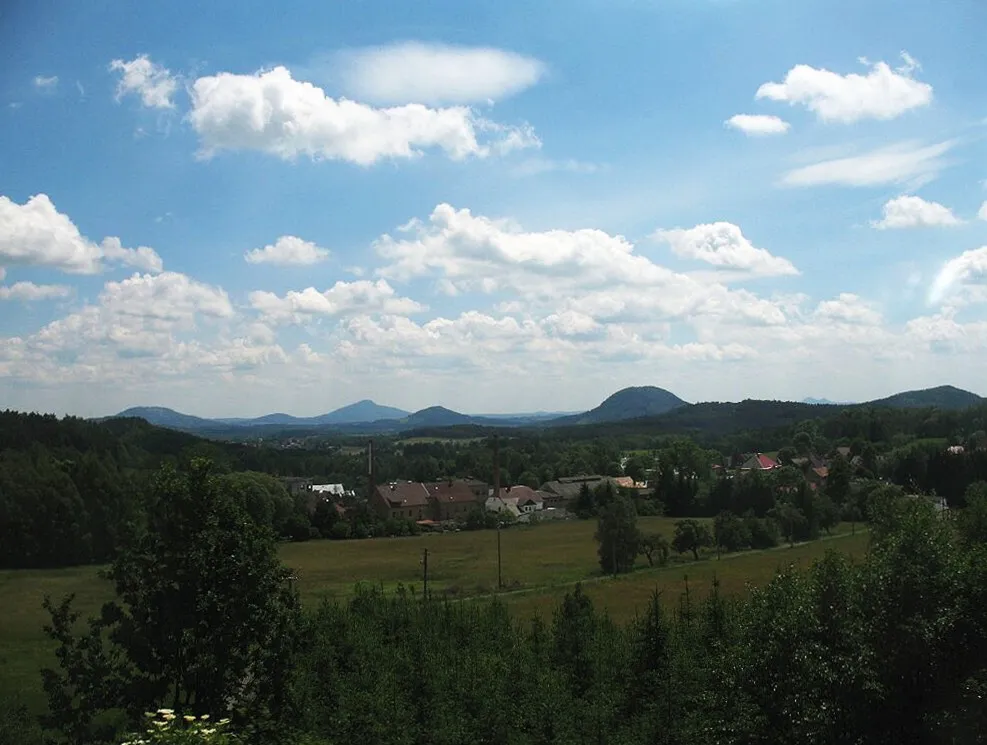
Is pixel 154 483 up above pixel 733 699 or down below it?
above

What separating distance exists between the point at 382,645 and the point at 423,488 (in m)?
87.2

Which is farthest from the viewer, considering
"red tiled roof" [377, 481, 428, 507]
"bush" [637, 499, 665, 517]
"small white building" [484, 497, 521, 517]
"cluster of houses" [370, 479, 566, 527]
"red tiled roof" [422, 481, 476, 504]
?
"red tiled roof" [422, 481, 476, 504]

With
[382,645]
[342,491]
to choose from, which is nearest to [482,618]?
[382,645]

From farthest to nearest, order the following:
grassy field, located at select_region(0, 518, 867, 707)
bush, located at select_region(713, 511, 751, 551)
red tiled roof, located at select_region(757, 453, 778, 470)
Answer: red tiled roof, located at select_region(757, 453, 778, 470), bush, located at select_region(713, 511, 751, 551), grassy field, located at select_region(0, 518, 867, 707)

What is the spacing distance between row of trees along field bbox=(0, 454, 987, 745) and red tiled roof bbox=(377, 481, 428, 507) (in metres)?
85.7

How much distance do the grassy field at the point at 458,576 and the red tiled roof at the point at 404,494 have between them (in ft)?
71.9

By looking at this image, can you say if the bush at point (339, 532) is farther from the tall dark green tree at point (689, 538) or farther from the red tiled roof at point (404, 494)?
the tall dark green tree at point (689, 538)

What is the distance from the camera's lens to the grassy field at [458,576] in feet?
122

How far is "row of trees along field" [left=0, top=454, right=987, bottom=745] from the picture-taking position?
1355 cm

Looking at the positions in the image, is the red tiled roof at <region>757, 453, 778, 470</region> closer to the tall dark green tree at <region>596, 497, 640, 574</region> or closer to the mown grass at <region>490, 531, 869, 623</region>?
the mown grass at <region>490, 531, 869, 623</region>

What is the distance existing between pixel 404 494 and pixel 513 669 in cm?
8904

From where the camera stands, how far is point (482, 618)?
27938 millimetres

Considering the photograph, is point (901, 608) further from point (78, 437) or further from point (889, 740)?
point (78, 437)

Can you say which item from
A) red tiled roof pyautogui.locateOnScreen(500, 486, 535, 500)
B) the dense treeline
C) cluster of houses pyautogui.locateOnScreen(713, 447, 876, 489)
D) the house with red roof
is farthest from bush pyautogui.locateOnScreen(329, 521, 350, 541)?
the house with red roof
